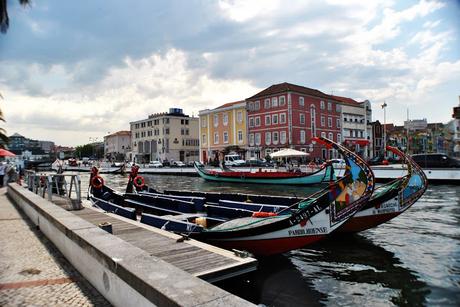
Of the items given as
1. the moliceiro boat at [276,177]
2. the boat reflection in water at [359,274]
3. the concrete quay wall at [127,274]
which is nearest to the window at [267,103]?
the moliceiro boat at [276,177]

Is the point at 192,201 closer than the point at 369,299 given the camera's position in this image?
No

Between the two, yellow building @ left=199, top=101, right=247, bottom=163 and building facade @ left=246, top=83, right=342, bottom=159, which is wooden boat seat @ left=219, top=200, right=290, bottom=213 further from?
yellow building @ left=199, top=101, right=247, bottom=163

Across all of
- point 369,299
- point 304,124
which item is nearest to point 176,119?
point 304,124

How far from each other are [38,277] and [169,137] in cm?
8545

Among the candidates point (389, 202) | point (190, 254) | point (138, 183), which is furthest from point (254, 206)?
point (138, 183)

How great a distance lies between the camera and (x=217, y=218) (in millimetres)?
11086

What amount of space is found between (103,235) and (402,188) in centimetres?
Result: 929

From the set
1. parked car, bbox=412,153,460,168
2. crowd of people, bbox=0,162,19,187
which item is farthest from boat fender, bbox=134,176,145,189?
parked car, bbox=412,153,460,168

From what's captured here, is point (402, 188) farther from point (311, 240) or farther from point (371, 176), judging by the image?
point (311, 240)

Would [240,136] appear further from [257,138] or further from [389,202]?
[389,202]

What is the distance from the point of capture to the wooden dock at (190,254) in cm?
581

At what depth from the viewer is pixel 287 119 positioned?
5862 cm

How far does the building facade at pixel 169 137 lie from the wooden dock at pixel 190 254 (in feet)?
257

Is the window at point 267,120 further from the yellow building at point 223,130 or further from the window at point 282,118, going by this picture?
the yellow building at point 223,130
